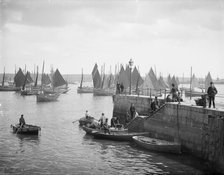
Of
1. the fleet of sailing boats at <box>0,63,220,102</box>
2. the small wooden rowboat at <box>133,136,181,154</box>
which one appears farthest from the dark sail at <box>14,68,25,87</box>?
the small wooden rowboat at <box>133,136,181,154</box>

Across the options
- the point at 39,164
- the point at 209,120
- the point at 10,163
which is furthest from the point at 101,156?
the point at 209,120

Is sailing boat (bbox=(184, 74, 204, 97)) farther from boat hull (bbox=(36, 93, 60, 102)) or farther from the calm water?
the calm water

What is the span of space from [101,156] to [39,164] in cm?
436

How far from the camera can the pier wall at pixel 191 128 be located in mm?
17297

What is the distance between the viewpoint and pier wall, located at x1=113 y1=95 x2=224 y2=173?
681 inches

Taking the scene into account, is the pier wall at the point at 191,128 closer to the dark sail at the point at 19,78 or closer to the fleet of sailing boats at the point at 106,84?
the fleet of sailing boats at the point at 106,84

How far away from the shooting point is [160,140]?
2288 cm

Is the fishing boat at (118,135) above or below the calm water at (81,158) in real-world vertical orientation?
above

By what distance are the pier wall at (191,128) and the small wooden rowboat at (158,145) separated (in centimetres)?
45

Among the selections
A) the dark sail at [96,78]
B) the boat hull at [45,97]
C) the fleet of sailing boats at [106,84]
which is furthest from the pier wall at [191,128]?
the dark sail at [96,78]

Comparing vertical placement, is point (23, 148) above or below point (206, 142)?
below

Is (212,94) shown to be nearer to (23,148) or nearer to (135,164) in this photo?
(135,164)

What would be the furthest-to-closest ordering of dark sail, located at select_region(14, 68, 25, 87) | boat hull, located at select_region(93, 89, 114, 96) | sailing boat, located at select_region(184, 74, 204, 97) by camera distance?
1. dark sail, located at select_region(14, 68, 25, 87)
2. boat hull, located at select_region(93, 89, 114, 96)
3. sailing boat, located at select_region(184, 74, 204, 97)

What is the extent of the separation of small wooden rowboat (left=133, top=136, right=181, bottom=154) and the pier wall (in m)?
0.45
